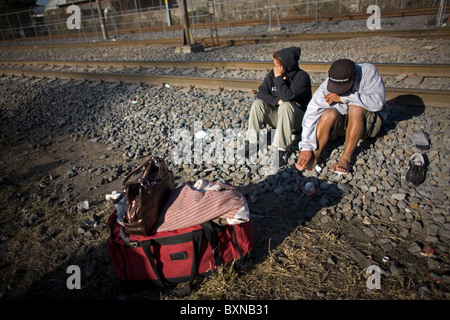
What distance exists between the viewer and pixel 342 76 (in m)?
3.27

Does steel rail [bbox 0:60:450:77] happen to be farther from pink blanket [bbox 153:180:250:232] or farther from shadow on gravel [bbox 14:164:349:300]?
pink blanket [bbox 153:180:250:232]

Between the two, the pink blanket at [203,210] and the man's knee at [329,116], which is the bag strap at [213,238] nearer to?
the pink blanket at [203,210]

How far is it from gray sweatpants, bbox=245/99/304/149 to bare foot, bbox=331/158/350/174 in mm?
637

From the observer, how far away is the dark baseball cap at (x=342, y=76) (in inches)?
128

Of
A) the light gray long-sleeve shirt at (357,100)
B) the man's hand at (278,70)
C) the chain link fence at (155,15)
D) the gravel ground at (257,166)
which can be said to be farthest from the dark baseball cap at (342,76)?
the chain link fence at (155,15)

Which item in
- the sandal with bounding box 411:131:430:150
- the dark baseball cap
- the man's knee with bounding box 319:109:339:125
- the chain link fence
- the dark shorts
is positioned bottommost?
the sandal with bounding box 411:131:430:150

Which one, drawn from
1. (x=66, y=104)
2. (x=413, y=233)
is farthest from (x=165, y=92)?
(x=413, y=233)

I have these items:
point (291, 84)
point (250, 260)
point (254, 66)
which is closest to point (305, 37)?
point (254, 66)

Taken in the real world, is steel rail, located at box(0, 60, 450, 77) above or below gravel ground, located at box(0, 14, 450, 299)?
above

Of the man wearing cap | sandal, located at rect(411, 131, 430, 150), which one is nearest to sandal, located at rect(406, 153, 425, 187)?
sandal, located at rect(411, 131, 430, 150)

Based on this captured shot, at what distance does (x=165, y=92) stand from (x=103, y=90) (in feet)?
6.19

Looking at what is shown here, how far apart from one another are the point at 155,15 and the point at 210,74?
18802 mm

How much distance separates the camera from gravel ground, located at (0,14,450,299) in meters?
2.62

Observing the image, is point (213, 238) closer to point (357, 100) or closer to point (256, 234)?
point (256, 234)
